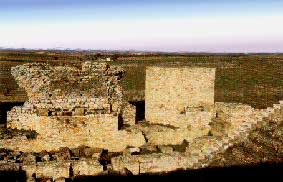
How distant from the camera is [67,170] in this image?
1420 centimetres

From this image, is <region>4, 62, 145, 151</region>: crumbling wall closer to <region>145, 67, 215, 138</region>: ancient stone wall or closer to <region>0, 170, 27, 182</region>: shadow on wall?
<region>145, 67, 215, 138</region>: ancient stone wall

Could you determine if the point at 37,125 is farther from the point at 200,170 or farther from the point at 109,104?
the point at 200,170

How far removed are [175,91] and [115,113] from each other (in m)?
2.76

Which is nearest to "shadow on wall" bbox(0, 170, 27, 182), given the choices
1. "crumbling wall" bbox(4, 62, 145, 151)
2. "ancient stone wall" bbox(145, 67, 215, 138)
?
"crumbling wall" bbox(4, 62, 145, 151)

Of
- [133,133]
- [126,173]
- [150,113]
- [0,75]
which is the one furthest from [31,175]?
[0,75]

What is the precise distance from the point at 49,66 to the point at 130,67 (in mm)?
44084

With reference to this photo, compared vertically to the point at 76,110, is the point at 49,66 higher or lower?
higher

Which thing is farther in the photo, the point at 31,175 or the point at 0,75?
the point at 0,75

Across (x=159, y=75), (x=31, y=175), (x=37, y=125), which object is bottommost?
(x=31, y=175)

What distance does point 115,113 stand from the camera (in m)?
17.1

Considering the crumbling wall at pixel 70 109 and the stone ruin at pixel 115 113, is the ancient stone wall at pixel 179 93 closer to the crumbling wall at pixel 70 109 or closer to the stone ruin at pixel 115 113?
the stone ruin at pixel 115 113

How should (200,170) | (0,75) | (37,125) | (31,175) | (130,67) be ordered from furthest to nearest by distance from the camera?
(130,67) → (0,75) → (37,125) → (31,175) → (200,170)

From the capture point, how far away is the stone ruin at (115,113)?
1656 cm

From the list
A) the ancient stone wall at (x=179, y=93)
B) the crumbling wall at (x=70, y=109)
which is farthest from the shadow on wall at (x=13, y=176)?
the ancient stone wall at (x=179, y=93)
